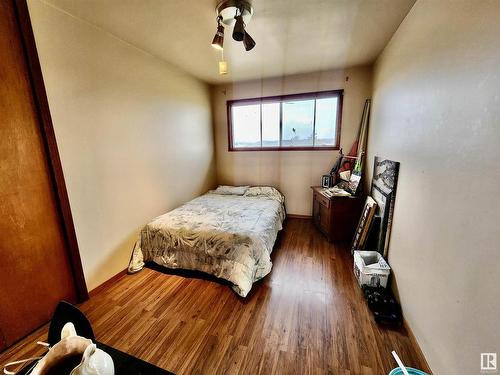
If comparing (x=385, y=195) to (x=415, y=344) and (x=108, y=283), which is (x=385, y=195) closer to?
(x=415, y=344)

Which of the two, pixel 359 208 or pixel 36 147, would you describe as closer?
pixel 36 147

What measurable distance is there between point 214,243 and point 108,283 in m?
1.21

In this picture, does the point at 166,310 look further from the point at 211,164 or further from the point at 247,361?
the point at 211,164

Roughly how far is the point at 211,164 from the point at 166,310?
2856 millimetres

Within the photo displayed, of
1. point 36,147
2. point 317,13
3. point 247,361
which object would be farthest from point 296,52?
point 247,361

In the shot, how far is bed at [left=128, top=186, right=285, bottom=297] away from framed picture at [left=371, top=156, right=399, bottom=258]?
3.89 ft

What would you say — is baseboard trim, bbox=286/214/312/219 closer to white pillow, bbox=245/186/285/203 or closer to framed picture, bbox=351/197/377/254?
white pillow, bbox=245/186/285/203

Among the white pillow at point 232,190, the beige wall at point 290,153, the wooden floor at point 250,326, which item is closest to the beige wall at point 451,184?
the wooden floor at point 250,326

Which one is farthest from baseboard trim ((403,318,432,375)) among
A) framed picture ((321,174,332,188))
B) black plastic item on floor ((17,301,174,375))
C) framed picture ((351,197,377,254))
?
framed picture ((321,174,332,188))

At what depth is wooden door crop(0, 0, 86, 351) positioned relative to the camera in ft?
4.80

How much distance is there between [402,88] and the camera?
1.94 meters

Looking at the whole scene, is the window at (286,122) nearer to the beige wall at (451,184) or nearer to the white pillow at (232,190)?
the white pillow at (232,190)

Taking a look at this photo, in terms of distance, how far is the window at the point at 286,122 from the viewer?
356 cm

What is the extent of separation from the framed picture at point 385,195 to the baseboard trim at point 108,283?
286cm
